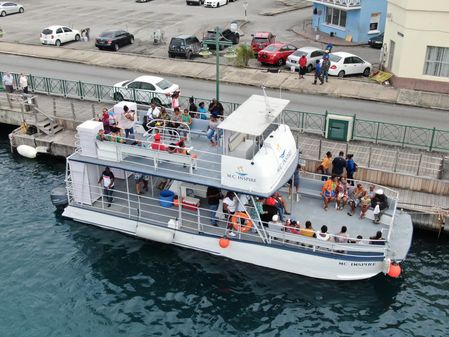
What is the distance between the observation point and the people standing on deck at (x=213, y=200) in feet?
67.4

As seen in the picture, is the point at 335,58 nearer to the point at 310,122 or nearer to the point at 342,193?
the point at 310,122

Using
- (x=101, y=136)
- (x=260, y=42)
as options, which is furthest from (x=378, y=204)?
(x=260, y=42)

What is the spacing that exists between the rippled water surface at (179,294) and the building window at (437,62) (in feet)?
49.6

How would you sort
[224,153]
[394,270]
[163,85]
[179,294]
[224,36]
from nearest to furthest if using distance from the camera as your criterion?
[394,270] < [224,153] < [179,294] < [163,85] < [224,36]

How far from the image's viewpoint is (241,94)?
3447cm

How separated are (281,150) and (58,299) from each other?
9708 millimetres

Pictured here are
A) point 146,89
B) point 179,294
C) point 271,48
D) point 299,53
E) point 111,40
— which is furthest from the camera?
point 111,40

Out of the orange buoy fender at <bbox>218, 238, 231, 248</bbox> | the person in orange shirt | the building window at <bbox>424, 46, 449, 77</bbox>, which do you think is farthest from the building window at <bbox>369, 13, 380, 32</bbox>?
the orange buoy fender at <bbox>218, 238, 231, 248</bbox>

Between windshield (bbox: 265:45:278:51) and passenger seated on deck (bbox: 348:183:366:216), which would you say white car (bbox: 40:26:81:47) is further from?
passenger seated on deck (bbox: 348:183:366:216)

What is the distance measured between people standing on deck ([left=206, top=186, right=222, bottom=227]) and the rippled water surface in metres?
1.69

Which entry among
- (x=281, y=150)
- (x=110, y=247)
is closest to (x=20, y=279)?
(x=110, y=247)

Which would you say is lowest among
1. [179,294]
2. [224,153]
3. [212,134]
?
[179,294]

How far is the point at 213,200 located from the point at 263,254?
2.84 m

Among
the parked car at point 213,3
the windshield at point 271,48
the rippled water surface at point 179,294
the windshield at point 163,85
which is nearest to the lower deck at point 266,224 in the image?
the rippled water surface at point 179,294
